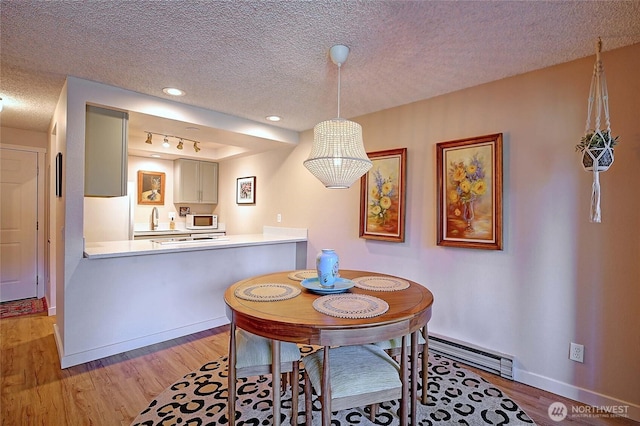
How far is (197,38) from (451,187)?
7.06 ft

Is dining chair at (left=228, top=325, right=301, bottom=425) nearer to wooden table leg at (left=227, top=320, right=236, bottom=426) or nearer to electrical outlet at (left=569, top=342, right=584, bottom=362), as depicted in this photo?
wooden table leg at (left=227, top=320, right=236, bottom=426)

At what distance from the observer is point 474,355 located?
8.01ft

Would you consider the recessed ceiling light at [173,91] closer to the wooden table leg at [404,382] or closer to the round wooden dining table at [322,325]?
the round wooden dining table at [322,325]

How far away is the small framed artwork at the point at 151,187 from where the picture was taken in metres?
5.20

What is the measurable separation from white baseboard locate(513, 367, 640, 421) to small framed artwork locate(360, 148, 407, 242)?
1.37m

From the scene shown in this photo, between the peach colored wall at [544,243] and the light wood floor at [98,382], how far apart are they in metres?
0.28

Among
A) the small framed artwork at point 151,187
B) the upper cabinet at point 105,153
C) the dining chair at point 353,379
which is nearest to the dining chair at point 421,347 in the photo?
the dining chair at point 353,379

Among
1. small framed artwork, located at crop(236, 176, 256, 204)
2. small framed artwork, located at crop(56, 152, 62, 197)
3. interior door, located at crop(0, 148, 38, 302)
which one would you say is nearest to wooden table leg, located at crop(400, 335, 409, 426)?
small framed artwork, located at crop(56, 152, 62, 197)

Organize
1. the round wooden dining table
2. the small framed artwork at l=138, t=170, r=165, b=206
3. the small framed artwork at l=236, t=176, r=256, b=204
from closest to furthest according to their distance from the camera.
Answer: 1. the round wooden dining table
2. the small framed artwork at l=236, t=176, r=256, b=204
3. the small framed artwork at l=138, t=170, r=165, b=206

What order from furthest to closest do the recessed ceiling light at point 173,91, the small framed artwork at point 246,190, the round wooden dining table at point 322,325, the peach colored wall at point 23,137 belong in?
the small framed artwork at point 246,190 < the peach colored wall at point 23,137 < the recessed ceiling light at point 173,91 < the round wooden dining table at point 322,325

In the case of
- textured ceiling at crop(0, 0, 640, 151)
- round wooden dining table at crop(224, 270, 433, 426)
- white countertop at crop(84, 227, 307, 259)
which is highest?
textured ceiling at crop(0, 0, 640, 151)

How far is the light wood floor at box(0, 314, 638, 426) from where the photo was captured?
186cm

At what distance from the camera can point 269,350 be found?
1.65 m

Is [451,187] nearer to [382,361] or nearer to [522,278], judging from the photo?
[522,278]
